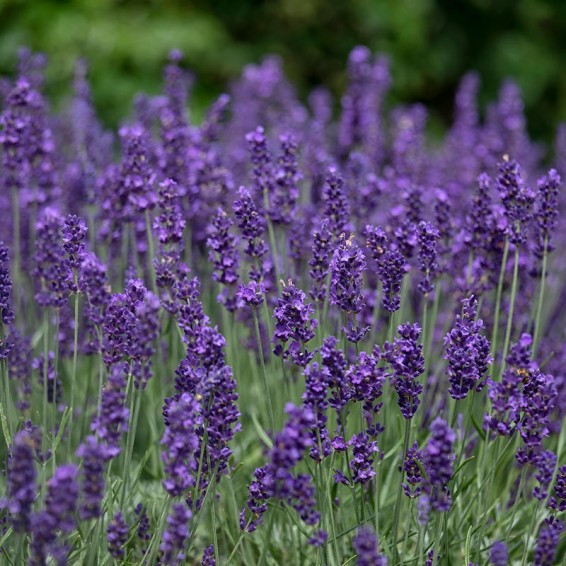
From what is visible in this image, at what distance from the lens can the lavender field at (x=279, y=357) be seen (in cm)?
215

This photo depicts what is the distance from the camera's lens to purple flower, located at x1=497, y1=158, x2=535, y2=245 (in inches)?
108

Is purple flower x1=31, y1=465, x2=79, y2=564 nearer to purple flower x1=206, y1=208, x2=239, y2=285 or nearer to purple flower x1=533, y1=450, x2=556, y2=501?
purple flower x1=206, y1=208, x2=239, y2=285

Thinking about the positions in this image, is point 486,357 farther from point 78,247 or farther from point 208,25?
point 208,25

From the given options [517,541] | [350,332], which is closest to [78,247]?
[350,332]

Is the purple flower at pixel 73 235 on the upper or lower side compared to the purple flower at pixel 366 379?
upper

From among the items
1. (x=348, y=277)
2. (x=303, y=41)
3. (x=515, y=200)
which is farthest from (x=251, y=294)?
(x=303, y=41)

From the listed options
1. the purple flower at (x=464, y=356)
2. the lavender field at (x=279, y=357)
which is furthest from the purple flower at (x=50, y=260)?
the purple flower at (x=464, y=356)

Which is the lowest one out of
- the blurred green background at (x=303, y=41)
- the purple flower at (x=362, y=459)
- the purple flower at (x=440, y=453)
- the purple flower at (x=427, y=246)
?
the purple flower at (x=362, y=459)

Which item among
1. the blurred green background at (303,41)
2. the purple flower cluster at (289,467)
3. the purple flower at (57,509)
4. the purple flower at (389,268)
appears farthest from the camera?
the blurred green background at (303,41)

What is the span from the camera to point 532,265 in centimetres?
337

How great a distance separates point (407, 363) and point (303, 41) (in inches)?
297

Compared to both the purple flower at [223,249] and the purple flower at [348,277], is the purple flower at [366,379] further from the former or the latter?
the purple flower at [223,249]

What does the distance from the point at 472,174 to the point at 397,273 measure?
7.98ft

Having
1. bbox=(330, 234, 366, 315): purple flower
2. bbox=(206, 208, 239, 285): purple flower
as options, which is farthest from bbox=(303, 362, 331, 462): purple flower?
bbox=(206, 208, 239, 285): purple flower
